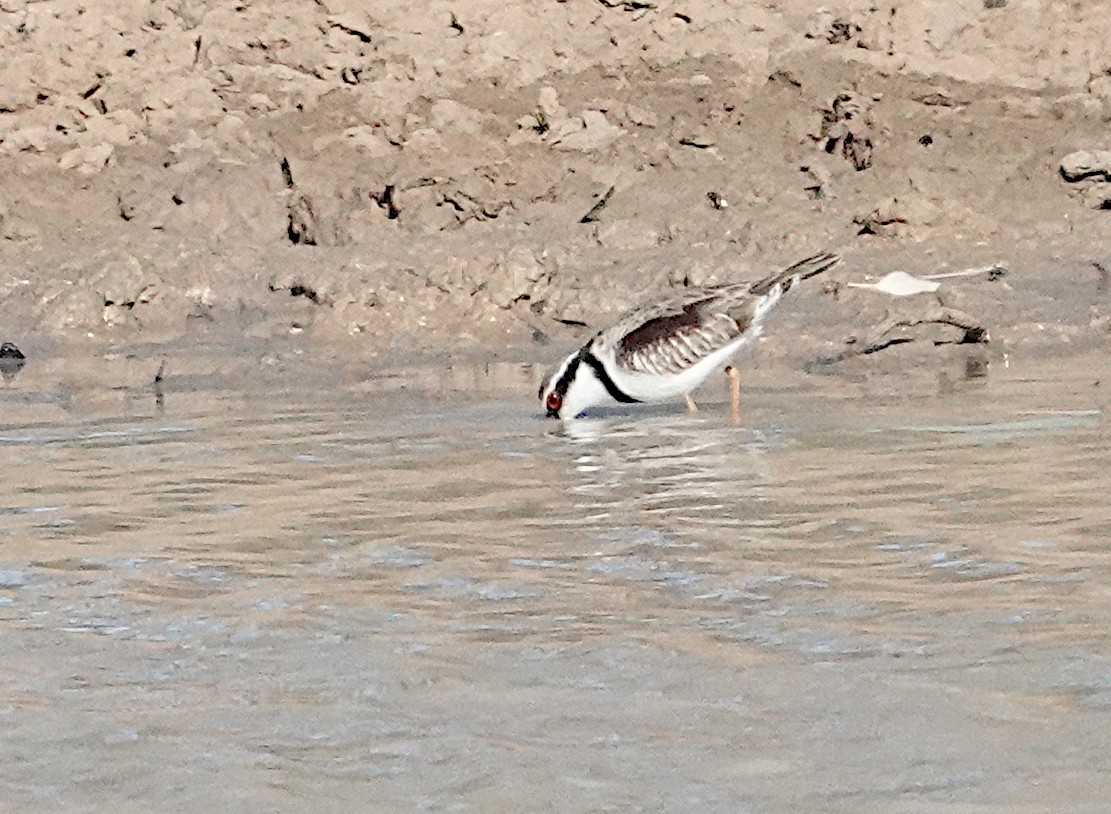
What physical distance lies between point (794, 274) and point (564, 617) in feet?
16.9

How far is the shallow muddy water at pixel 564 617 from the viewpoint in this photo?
12.5 ft

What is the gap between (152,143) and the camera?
40.0 ft

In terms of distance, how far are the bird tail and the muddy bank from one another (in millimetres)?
722

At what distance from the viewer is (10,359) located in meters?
11.0

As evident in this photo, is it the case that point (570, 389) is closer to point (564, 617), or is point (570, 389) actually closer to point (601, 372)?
point (601, 372)

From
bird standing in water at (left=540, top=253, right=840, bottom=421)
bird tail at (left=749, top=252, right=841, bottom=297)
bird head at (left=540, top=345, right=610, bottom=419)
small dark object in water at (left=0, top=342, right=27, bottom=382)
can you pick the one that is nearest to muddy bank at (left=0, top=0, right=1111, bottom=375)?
small dark object in water at (left=0, top=342, right=27, bottom=382)

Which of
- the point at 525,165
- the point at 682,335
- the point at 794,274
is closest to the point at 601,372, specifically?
the point at 682,335

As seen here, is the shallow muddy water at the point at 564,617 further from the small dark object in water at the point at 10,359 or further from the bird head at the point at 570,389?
the small dark object in water at the point at 10,359

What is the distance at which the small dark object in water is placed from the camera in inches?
424

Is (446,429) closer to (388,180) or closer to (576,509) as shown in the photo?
(576,509)

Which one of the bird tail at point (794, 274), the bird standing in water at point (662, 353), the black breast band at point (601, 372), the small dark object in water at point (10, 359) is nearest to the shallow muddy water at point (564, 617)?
the bird standing in water at point (662, 353)

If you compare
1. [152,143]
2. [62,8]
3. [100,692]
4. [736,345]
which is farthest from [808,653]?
[62,8]

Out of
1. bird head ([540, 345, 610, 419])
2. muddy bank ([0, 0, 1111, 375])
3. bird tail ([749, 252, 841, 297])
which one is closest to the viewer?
bird head ([540, 345, 610, 419])

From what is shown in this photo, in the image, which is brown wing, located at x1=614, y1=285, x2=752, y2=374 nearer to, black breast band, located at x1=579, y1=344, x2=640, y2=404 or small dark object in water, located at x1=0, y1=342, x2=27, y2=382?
black breast band, located at x1=579, y1=344, x2=640, y2=404
